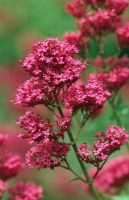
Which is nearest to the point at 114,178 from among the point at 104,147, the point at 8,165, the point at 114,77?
the point at 114,77

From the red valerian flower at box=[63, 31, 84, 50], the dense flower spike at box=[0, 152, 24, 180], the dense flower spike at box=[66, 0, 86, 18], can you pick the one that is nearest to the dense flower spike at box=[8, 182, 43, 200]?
the dense flower spike at box=[0, 152, 24, 180]

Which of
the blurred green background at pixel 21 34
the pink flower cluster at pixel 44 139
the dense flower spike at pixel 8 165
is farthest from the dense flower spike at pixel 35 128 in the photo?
the blurred green background at pixel 21 34

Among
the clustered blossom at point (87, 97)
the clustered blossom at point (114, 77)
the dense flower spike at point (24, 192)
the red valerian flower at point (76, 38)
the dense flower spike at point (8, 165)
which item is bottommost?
the clustered blossom at point (87, 97)

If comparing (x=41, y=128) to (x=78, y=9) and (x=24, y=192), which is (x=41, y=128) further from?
(x=78, y=9)

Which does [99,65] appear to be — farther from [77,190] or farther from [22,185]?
[77,190]

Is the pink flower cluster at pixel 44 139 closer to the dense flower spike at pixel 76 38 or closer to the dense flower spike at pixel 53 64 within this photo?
the dense flower spike at pixel 53 64
